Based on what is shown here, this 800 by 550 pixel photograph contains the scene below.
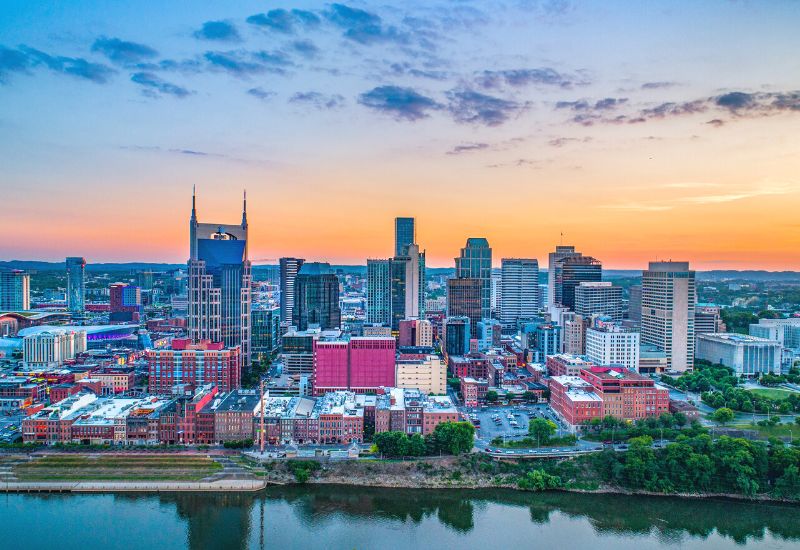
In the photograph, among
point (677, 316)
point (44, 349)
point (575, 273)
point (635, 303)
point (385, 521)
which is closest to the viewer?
point (385, 521)

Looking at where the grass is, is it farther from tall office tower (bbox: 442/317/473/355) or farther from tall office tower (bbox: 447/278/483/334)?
tall office tower (bbox: 447/278/483/334)

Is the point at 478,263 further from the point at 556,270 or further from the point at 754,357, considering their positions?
the point at 754,357

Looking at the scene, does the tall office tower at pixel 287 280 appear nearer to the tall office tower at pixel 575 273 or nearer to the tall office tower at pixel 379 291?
the tall office tower at pixel 379 291

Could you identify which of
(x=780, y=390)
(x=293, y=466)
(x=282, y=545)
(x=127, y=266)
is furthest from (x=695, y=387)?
(x=127, y=266)

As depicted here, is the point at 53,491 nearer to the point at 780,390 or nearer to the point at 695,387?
the point at 695,387

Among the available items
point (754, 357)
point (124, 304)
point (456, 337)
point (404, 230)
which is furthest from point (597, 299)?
point (124, 304)

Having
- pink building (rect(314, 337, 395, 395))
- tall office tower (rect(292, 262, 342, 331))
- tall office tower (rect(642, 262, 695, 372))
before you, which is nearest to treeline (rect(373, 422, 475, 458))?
pink building (rect(314, 337, 395, 395))

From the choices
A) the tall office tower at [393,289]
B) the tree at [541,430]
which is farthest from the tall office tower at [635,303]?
the tree at [541,430]

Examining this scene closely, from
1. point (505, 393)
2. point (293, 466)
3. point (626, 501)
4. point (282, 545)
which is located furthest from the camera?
point (505, 393)
